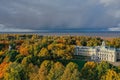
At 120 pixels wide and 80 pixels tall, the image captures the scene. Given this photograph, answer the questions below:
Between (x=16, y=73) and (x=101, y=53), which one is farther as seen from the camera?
(x=101, y=53)

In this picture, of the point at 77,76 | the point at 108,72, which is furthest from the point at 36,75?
the point at 108,72

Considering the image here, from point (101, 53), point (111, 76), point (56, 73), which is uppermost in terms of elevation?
point (56, 73)

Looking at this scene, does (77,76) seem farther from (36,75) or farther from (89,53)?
(89,53)

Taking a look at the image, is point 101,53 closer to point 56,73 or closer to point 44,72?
point 44,72

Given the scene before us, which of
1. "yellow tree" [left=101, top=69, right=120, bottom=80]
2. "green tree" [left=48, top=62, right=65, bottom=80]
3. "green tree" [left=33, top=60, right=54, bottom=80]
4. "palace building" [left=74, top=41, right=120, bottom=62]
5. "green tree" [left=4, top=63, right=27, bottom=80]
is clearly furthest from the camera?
"palace building" [left=74, top=41, right=120, bottom=62]

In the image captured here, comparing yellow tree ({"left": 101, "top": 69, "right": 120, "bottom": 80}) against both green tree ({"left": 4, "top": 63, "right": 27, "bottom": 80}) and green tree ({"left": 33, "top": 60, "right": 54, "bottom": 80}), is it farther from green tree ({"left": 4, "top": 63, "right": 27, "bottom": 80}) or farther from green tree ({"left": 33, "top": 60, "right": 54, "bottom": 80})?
green tree ({"left": 4, "top": 63, "right": 27, "bottom": 80})

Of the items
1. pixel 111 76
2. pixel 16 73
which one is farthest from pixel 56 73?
pixel 111 76

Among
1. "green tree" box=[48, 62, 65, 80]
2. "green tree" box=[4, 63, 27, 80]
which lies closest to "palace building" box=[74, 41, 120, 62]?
"green tree" box=[48, 62, 65, 80]

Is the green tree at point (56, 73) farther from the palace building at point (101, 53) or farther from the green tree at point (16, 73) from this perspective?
the palace building at point (101, 53)

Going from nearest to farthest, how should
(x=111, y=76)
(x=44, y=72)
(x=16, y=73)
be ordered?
(x=111, y=76) → (x=16, y=73) → (x=44, y=72)
